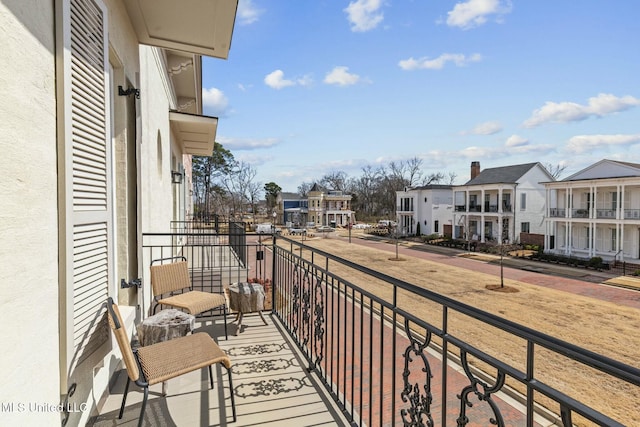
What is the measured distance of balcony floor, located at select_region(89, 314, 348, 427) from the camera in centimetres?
237

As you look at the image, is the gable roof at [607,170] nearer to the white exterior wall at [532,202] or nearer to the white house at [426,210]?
the white exterior wall at [532,202]

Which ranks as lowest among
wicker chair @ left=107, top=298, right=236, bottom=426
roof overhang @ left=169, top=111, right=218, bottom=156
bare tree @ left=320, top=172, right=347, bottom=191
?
wicker chair @ left=107, top=298, right=236, bottom=426

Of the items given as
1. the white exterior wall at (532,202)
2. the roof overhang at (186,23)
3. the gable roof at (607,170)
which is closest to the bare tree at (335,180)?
the white exterior wall at (532,202)

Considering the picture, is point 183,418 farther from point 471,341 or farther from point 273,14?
point 471,341

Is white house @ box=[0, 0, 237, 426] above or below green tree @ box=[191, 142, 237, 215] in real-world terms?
below

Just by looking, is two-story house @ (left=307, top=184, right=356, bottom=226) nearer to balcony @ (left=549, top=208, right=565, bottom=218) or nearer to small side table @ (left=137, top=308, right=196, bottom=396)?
balcony @ (left=549, top=208, right=565, bottom=218)

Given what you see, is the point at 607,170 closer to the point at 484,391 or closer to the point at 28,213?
the point at 484,391

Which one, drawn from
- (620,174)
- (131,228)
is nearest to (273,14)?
(131,228)

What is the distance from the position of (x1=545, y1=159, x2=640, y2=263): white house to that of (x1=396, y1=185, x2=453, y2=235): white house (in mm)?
11342

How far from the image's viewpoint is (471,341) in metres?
7.85

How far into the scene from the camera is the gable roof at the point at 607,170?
2083 centimetres

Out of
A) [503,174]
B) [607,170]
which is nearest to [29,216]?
[607,170]

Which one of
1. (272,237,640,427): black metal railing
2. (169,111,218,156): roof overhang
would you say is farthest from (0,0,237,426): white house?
(169,111,218,156): roof overhang

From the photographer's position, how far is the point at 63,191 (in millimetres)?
1632
